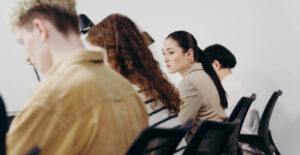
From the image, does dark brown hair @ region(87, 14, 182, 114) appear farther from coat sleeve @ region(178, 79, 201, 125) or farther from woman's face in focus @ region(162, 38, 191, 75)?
woman's face in focus @ region(162, 38, 191, 75)

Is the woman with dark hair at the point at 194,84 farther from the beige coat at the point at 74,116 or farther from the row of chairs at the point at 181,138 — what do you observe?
the beige coat at the point at 74,116

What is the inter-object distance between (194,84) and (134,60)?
62 centimetres

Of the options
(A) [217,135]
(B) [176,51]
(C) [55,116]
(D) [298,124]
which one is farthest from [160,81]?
(D) [298,124]

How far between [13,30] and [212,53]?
8.52 feet

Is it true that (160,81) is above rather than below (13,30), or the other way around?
below

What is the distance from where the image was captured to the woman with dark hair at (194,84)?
6.45ft

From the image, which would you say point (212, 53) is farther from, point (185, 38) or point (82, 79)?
point (82, 79)

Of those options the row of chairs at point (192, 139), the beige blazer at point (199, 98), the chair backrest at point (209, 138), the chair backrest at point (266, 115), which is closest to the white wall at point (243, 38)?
the chair backrest at point (266, 115)

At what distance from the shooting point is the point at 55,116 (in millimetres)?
849

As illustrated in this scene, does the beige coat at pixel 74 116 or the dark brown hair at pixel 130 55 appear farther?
the dark brown hair at pixel 130 55

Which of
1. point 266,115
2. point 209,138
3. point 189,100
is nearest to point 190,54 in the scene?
point 189,100

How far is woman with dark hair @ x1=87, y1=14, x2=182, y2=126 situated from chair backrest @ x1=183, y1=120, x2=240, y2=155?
10.5 inches

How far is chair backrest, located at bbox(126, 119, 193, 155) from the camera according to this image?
2.86 ft

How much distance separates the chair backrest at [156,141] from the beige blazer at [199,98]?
81cm
